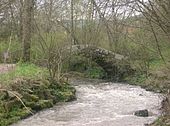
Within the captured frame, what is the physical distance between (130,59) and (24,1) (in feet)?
26.5

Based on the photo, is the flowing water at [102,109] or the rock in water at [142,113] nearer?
the flowing water at [102,109]

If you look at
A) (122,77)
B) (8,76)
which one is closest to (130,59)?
(122,77)

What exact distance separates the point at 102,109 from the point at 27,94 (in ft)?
9.55

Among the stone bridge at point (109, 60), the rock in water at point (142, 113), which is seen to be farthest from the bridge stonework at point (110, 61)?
the rock in water at point (142, 113)

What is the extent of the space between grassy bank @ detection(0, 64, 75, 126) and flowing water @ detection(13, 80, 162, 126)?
372mm

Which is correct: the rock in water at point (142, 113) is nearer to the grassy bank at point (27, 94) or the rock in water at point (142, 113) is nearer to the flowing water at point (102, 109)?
the flowing water at point (102, 109)

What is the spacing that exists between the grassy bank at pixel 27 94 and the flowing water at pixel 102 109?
372mm

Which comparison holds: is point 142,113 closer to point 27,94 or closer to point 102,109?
point 102,109

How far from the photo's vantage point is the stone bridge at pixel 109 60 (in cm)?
2675

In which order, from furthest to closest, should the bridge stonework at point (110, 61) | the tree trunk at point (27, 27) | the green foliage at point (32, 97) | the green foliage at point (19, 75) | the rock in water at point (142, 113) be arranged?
Answer: the bridge stonework at point (110, 61) → the tree trunk at point (27, 27) → the green foliage at point (19, 75) → the rock in water at point (142, 113) → the green foliage at point (32, 97)

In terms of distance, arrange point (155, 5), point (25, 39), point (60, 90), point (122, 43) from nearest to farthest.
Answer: point (155, 5) < point (60, 90) < point (25, 39) < point (122, 43)

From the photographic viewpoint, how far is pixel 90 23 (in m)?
30.8

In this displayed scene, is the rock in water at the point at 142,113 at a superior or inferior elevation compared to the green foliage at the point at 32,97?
inferior

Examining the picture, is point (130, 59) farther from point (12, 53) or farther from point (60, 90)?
point (60, 90)
